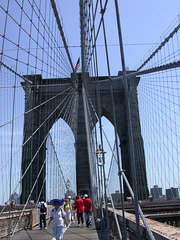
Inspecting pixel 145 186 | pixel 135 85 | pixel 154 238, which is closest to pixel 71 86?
pixel 135 85

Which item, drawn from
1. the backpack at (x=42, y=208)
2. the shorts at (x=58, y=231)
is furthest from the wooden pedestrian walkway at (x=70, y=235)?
the shorts at (x=58, y=231)

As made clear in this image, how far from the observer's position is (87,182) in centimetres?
2392

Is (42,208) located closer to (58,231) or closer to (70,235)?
(70,235)

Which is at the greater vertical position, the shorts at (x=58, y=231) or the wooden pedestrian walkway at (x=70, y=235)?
the shorts at (x=58, y=231)

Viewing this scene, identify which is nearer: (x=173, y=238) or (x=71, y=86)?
(x=173, y=238)

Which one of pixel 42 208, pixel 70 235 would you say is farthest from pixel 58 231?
pixel 42 208

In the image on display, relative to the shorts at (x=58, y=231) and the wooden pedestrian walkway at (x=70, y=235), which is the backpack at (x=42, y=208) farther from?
the shorts at (x=58, y=231)

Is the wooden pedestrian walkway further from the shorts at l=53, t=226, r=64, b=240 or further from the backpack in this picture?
the shorts at l=53, t=226, r=64, b=240

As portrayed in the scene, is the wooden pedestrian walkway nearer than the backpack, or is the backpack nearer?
the wooden pedestrian walkway

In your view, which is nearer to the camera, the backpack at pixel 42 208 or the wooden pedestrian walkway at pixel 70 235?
the wooden pedestrian walkway at pixel 70 235

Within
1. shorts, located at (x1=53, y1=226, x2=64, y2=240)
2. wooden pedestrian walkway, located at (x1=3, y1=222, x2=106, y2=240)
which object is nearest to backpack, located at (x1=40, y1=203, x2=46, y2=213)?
wooden pedestrian walkway, located at (x1=3, y1=222, x2=106, y2=240)

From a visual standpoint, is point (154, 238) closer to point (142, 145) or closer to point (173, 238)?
point (173, 238)

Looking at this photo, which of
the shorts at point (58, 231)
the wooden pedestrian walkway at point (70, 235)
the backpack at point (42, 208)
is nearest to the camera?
the shorts at point (58, 231)

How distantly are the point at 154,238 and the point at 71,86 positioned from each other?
66.8ft
